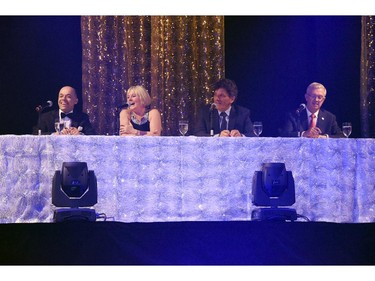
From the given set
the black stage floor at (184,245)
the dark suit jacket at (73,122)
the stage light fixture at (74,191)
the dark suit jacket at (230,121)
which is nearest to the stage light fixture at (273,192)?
the dark suit jacket at (230,121)

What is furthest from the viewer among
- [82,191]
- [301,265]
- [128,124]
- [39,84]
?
[39,84]

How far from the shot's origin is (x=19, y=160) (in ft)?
14.3

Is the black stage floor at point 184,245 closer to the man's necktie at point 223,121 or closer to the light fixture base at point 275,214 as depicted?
the light fixture base at point 275,214

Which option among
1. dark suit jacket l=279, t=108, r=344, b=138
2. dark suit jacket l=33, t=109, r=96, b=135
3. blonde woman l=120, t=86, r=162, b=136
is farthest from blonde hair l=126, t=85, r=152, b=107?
dark suit jacket l=279, t=108, r=344, b=138

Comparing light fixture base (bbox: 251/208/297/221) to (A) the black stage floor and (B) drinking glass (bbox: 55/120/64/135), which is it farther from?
(B) drinking glass (bbox: 55/120/64/135)

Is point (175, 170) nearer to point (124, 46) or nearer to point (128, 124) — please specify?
point (128, 124)

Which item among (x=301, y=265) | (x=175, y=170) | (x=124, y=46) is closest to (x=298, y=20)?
(x=124, y=46)

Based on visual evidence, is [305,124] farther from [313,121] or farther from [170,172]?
[170,172]

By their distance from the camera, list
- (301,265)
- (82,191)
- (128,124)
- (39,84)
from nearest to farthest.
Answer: (301,265) → (82,191) → (128,124) → (39,84)

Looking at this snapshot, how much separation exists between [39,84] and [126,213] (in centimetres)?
253

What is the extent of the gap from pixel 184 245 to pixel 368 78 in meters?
3.96

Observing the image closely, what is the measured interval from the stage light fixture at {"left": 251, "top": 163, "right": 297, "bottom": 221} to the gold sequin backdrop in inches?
91.6

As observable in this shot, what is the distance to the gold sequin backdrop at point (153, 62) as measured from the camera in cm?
657

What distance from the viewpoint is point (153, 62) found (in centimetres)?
659
